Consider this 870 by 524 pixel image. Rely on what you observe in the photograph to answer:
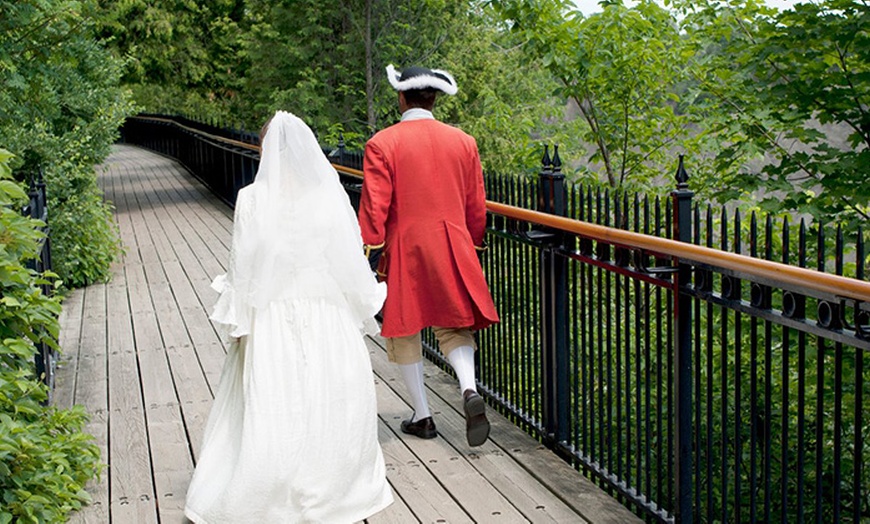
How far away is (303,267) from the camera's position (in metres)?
4.60

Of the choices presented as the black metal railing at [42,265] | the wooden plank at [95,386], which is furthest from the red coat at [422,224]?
the black metal railing at [42,265]

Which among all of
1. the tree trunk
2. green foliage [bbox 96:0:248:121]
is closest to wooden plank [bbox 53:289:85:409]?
green foliage [bbox 96:0:248:121]

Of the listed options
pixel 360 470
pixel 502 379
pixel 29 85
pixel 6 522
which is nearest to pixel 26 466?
pixel 6 522

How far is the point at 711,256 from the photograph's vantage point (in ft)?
11.5

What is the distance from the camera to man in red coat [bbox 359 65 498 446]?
17.6 feet

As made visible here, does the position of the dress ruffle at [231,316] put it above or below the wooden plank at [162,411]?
above

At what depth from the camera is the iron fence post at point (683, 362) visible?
3869 mm

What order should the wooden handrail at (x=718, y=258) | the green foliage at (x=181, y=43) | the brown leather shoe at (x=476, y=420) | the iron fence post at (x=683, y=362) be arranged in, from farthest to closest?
the green foliage at (x=181, y=43), the brown leather shoe at (x=476, y=420), the iron fence post at (x=683, y=362), the wooden handrail at (x=718, y=258)

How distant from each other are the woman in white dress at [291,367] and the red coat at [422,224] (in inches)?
26.6

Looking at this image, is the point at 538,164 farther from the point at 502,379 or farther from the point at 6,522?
the point at 6,522

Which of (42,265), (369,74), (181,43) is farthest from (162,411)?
(369,74)

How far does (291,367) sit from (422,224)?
120cm

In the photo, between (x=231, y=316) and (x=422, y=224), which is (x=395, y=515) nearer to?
(x=231, y=316)

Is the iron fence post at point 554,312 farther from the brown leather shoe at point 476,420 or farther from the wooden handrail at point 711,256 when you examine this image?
the brown leather shoe at point 476,420
